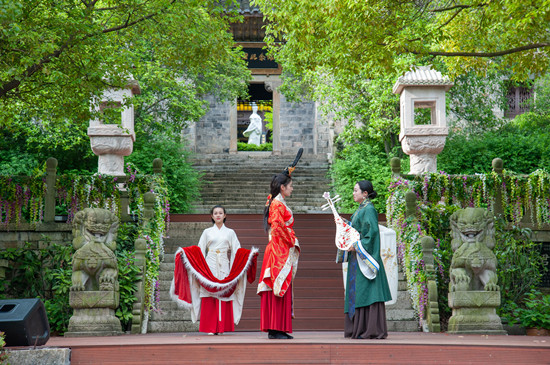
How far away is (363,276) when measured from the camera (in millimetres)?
7590

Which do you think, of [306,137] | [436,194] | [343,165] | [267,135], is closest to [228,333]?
[436,194]

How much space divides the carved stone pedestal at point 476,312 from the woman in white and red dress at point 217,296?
2610 mm

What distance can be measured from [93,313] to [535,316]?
5686 mm

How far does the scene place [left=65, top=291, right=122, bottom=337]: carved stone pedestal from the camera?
29.1ft

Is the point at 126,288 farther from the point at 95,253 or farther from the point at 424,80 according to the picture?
the point at 424,80

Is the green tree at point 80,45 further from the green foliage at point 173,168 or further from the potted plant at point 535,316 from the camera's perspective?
the potted plant at point 535,316

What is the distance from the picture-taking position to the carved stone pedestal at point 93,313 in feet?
29.1

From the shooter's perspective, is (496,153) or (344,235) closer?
(344,235)

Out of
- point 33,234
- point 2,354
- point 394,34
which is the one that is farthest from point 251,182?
point 2,354

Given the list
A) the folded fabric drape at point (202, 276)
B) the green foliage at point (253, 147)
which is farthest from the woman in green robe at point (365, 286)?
the green foliage at point (253, 147)

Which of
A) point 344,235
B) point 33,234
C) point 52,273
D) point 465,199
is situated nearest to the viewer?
point 344,235

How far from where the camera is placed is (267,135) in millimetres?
33188

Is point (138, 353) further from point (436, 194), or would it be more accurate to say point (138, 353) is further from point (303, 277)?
point (436, 194)

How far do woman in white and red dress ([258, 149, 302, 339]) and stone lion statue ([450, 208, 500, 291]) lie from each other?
2.39 metres
